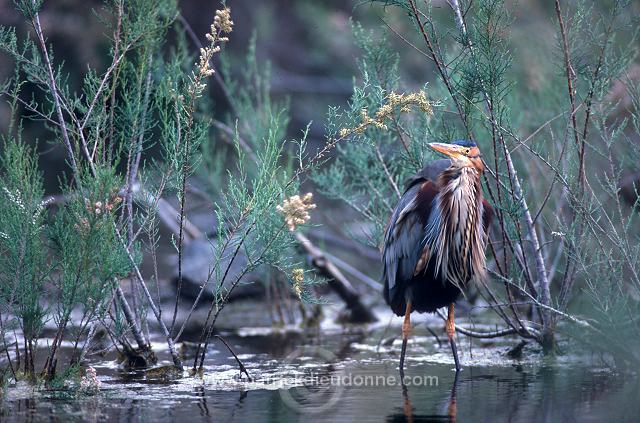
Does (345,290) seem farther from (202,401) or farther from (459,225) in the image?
(202,401)

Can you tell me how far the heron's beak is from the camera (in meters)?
6.08

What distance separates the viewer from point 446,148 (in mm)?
6125

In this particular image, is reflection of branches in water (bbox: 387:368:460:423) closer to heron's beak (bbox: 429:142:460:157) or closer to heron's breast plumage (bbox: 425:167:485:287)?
heron's breast plumage (bbox: 425:167:485:287)

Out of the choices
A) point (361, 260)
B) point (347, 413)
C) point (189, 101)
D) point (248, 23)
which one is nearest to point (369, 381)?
point (347, 413)

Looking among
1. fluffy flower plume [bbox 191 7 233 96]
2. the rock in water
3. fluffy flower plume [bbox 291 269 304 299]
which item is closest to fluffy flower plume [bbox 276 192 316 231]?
fluffy flower plume [bbox 291 269 304 299]

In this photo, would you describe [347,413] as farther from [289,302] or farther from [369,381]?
[289,302]

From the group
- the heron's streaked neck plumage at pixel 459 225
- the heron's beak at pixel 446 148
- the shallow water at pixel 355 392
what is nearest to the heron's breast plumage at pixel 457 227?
the heron's streaked neck plumage at pixel 459 225

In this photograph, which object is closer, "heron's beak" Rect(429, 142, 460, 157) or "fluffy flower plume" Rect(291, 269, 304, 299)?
"fluffy flower plume" Rect(291, 269, 304, 299)

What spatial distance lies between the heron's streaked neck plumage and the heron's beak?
0.11 meters

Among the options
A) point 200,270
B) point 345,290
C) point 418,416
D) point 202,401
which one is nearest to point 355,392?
point 418,416

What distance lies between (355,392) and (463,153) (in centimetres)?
171

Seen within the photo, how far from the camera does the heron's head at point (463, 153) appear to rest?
6160 mm

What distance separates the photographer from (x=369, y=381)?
6059 millimetres

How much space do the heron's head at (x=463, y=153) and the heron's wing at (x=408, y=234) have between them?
0.25 metres
